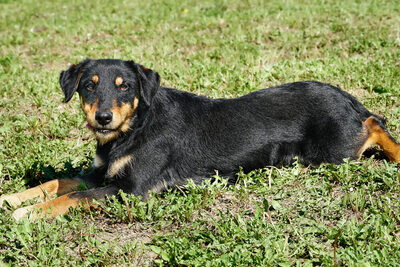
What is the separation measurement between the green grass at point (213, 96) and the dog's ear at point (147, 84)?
1089 mm

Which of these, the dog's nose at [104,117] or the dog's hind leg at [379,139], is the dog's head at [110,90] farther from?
the dog's hind leg at [379,139]

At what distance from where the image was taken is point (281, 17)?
1031 centimetres

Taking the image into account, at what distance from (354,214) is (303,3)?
341 inches

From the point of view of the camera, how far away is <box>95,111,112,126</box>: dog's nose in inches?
178

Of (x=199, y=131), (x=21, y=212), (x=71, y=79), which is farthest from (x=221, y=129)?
(x=21, y=212)

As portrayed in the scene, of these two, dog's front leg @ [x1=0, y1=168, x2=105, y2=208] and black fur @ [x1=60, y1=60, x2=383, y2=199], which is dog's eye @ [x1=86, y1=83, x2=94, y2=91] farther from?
dog's front leg @ [x1=0, y1=168, x2=105, y2=208]

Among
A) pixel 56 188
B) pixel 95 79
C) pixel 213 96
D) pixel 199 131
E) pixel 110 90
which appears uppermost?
pixel 95 79

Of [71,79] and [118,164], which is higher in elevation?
[71,79]

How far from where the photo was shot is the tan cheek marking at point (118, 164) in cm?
471

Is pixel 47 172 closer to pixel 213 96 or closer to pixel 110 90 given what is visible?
pixel 110 90

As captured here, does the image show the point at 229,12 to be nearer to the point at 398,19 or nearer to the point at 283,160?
the point at 398,19

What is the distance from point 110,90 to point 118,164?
0.80m

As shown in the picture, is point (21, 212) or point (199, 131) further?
point (199, 131)

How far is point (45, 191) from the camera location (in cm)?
494
